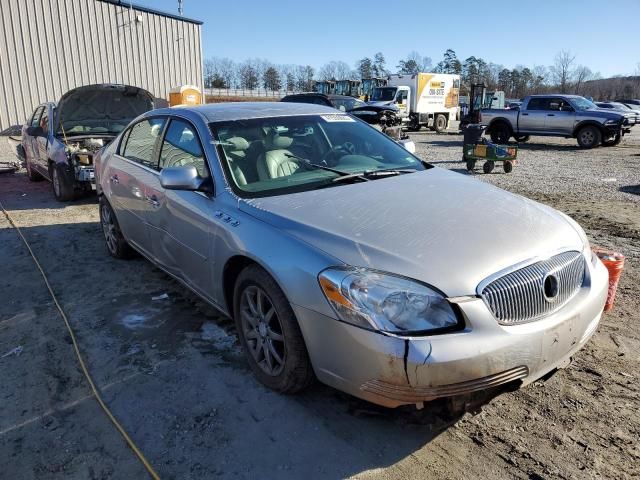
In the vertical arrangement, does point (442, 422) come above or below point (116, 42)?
below

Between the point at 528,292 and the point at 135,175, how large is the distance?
3.46 m

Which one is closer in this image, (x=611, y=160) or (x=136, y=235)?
(x=136, y=235)

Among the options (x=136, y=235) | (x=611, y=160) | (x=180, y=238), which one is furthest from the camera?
(x=611, y=160)

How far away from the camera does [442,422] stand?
2.61 meters

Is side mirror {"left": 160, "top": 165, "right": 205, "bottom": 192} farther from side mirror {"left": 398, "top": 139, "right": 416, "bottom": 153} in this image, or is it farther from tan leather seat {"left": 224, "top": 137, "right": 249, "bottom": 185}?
side mirror {"left": 398, "top": 139, "right": 416, "bottom": 153}

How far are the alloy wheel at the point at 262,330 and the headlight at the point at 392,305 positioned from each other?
61cm

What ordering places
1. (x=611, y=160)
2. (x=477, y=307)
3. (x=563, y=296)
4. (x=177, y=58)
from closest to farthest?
(x=477, y=307) < (x=563, y=296) < (x=611, y=160) < (x=177, y=58)

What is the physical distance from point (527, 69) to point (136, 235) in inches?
4378

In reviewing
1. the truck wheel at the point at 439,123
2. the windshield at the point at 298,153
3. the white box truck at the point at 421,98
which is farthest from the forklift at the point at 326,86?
the windshield at the point at 298,153

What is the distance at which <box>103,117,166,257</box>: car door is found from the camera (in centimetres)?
430

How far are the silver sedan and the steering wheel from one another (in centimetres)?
2

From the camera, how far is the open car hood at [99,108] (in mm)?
8688

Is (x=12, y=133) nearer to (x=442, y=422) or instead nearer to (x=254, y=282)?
(x=254, y=282)

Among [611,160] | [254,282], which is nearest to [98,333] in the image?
[254,282]
